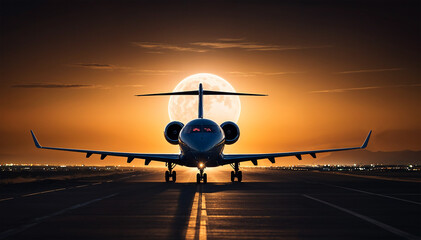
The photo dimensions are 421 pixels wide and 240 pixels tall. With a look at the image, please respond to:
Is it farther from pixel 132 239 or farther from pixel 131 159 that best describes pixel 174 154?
pixel 132 239

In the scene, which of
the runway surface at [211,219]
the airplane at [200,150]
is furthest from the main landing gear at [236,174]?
the runway surface at [211,219]

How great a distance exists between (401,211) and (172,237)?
350 inches

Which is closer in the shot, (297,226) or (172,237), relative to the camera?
(172,237)

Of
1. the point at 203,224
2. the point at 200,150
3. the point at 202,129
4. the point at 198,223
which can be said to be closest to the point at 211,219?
the point at 198,223

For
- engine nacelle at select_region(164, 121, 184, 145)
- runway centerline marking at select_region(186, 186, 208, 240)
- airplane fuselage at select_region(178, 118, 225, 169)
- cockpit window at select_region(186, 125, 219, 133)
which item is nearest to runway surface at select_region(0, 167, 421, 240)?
runway centerline marking at select_region(186, 186, 208, 240)

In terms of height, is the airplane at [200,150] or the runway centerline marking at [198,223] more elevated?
the airplane at [200,150]

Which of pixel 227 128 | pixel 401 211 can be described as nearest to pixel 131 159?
pixel 227 128

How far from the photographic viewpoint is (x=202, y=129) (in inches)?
1506

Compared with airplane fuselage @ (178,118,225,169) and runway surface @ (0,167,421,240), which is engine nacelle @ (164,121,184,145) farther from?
runway surface @ (0,167,421,240)

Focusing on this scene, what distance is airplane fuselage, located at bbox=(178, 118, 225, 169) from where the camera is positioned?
1451 inches

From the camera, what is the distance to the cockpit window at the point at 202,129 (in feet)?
125

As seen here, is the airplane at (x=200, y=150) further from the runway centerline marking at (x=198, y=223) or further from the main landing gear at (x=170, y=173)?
the runway centerline marking at (x=198, y=223)

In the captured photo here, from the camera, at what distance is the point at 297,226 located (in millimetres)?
13891

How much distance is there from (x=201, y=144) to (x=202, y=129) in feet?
5.85
